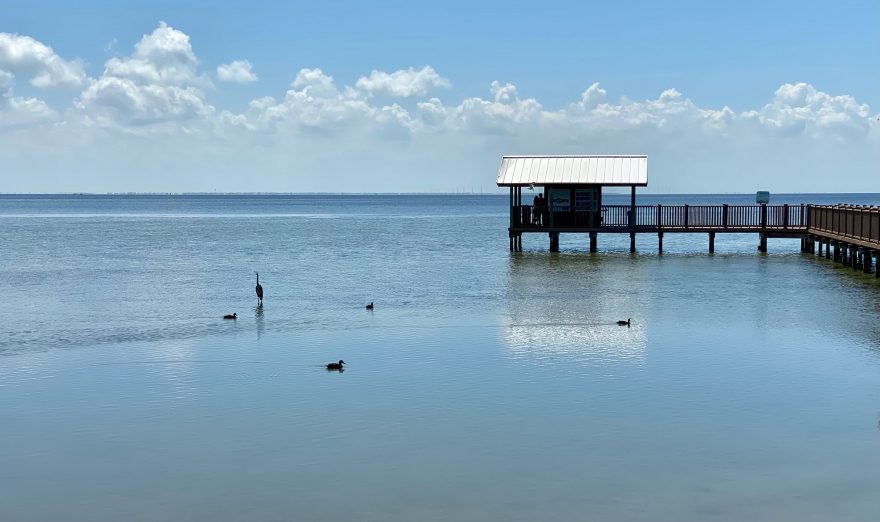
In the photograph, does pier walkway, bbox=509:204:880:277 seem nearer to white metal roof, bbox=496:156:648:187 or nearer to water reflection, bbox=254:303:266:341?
white metal roof, bbox=496:156:648:187

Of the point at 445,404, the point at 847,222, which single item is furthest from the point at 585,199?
the point at 445,404

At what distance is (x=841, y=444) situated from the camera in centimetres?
1443

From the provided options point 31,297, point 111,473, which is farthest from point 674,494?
point 31,297

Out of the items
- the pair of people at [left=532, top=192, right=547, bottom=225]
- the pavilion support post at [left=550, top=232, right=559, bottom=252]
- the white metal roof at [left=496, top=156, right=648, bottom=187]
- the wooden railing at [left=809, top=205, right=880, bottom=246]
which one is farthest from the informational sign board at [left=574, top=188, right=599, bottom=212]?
the wooden railing at [left=809, top=205, right=880, bottom=246]

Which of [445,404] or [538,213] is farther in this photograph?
[538,213]

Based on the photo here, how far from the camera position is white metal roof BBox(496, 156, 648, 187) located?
50719 millimetres

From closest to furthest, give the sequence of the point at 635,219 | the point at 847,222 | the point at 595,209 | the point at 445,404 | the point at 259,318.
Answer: the point at 445,404
the point at 259,318
the point at 847,222
the point at 595,209
the point at 635,219

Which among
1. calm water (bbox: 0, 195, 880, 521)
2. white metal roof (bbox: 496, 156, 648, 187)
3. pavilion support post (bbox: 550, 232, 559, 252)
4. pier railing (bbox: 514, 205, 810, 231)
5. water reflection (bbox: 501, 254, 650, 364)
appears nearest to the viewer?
calm water (bbox: 0, 195, 880, 521)

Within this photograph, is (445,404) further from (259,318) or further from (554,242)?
(554,242)

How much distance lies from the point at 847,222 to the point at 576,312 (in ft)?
68.5

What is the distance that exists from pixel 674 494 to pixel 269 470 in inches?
213

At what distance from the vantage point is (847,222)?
144ft

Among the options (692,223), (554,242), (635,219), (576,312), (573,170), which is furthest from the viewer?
(554,242)

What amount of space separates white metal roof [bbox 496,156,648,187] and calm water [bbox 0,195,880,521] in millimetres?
15458
